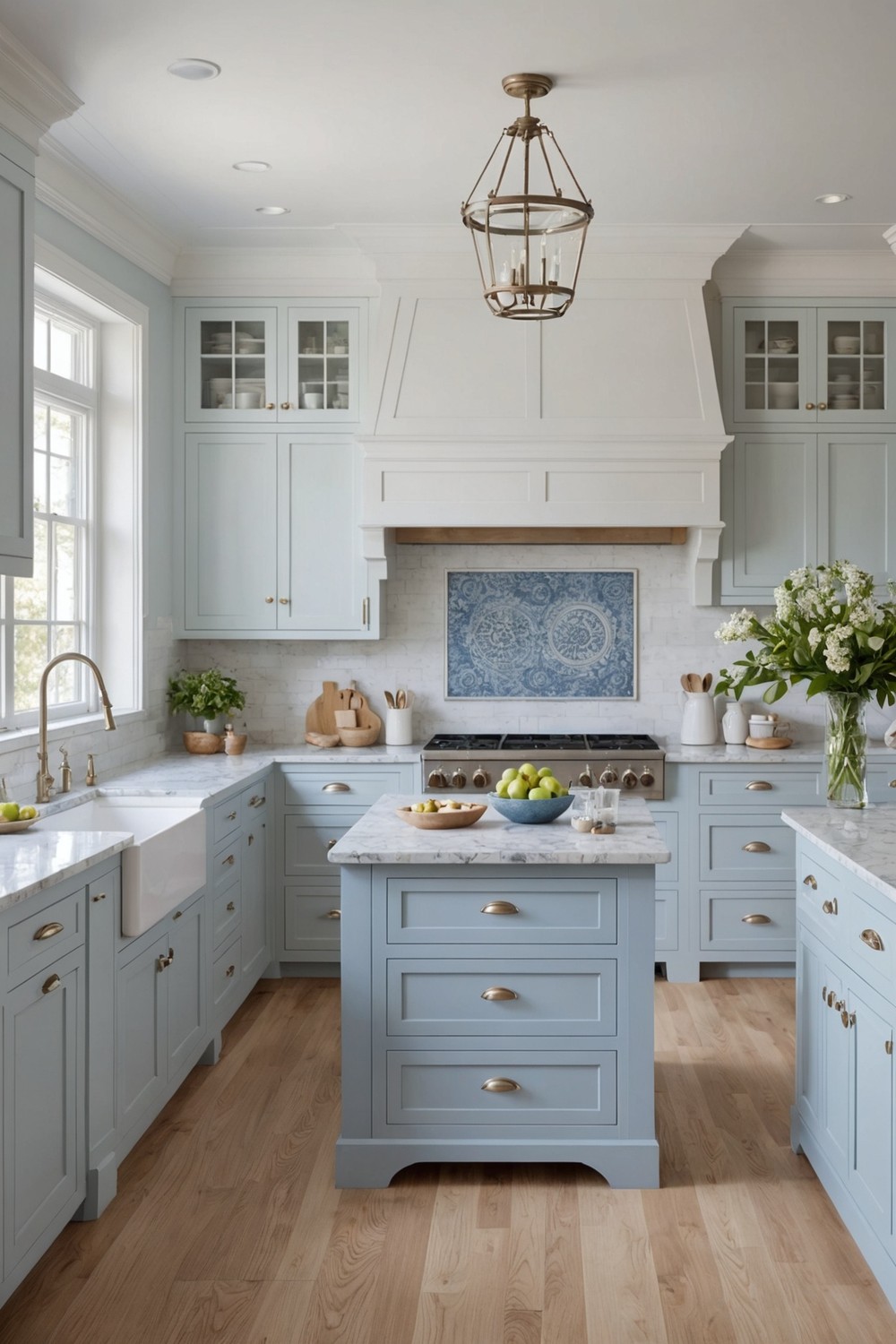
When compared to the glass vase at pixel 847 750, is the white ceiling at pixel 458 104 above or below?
above

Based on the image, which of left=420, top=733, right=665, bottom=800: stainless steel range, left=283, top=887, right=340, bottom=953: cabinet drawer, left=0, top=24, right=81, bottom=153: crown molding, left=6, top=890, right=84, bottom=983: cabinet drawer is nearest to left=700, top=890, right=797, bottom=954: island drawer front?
left=420, top=733, right=665, bottom=800: stainless steel range

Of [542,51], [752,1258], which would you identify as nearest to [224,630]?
[542,51]

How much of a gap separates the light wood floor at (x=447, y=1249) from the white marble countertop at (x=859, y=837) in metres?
0.90

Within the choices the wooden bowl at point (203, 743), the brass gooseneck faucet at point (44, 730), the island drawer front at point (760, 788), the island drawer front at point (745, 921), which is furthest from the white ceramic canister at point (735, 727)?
the brass gooseneck faucet at point (44, 730)

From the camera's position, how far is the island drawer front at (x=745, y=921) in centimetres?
487

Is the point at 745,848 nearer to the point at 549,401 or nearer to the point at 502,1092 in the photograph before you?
the point at 549,401

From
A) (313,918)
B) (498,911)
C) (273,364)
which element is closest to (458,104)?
(273,364)

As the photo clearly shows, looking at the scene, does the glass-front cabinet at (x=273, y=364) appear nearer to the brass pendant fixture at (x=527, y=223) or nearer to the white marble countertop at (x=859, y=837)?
the brass pendant fixture at (x=527, y=223)

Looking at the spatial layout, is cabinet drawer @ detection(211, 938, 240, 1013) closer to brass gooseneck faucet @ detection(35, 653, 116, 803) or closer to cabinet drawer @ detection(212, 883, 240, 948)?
cabinet drawer @ detection(212, 883, 240, 948)

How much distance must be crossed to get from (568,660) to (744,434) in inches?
49.4

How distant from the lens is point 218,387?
5137 mm

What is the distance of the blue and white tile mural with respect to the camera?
539 centimetres

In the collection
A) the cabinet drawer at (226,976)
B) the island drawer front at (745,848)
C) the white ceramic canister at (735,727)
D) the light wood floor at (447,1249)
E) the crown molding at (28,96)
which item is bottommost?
the light wood floor at (447,1249)

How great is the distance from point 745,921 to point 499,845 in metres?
2.26
